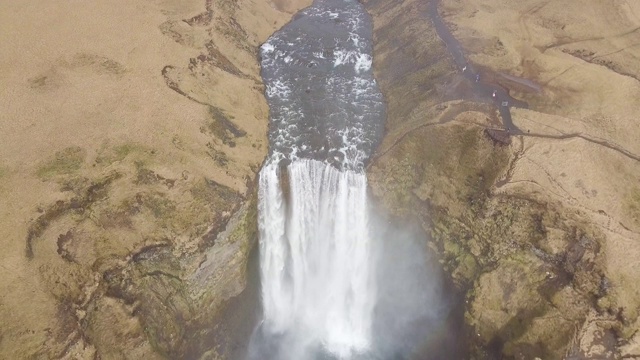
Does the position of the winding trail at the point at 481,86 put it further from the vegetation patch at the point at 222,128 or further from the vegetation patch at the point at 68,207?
the vegetation patch at the point at 68,207

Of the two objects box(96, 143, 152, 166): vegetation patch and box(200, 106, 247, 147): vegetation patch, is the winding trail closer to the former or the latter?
box(200, 106, 247, 147): vegetation patch

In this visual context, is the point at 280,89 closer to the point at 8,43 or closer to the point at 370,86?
the point at 370,86

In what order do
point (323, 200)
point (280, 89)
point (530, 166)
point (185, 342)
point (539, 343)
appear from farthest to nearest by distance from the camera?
point (280, 89), point (323, 200), point (530, 166), point (185, 342), point (539, 343)

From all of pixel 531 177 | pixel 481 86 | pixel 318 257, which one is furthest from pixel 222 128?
pixel 531 177

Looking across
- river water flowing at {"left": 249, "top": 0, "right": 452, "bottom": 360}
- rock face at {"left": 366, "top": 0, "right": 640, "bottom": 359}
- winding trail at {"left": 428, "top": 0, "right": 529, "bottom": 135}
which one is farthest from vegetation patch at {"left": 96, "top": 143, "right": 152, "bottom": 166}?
winding trail at {"left": 428, "top": 0, "right": 529, "bottom": 135}

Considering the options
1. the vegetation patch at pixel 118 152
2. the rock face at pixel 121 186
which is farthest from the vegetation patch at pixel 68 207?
the vegetation patch at pixel 118 152

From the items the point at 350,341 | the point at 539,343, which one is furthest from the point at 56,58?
the point at 539,343
